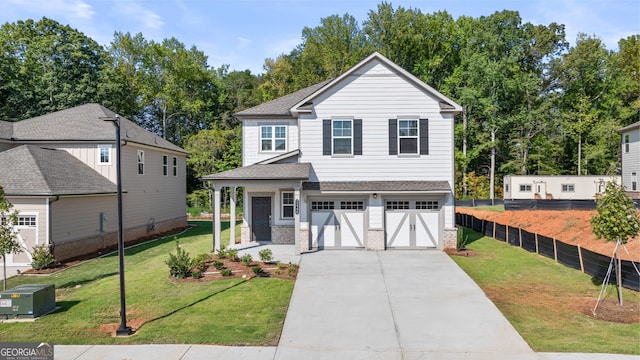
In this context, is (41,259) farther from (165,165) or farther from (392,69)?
(392,69)

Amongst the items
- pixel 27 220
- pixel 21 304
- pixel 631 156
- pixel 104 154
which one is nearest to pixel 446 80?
pixel 631 156

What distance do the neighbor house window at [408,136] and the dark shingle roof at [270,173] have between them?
14.5 ft

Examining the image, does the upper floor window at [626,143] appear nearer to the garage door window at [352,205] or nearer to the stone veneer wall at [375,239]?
the stone veneer wall at [375,239]

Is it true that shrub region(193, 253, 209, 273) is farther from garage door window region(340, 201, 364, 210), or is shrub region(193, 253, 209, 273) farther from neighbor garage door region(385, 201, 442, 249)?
neighbor garage door region(385, 201, 442, 249)

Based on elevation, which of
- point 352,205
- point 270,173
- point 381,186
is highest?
point 270,173

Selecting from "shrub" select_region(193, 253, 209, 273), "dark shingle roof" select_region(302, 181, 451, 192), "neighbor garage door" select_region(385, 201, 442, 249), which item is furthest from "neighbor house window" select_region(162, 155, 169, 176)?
"neighbor garage door" select_region(385, 201, 442, 249)

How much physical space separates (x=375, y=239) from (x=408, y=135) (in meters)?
5.03

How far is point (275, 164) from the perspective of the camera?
1827 centimetres

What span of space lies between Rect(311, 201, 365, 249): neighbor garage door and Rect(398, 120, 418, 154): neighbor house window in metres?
3.21

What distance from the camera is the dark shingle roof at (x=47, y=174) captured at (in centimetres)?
1712

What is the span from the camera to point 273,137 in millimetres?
20188

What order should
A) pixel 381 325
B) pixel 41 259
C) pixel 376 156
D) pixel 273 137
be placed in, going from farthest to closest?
pixel 273 137, pixel 376 156, pixel 41 259, pixel 381 325

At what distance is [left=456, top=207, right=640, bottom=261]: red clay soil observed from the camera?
15.9 meters

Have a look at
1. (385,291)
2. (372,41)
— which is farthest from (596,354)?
(372,41)
